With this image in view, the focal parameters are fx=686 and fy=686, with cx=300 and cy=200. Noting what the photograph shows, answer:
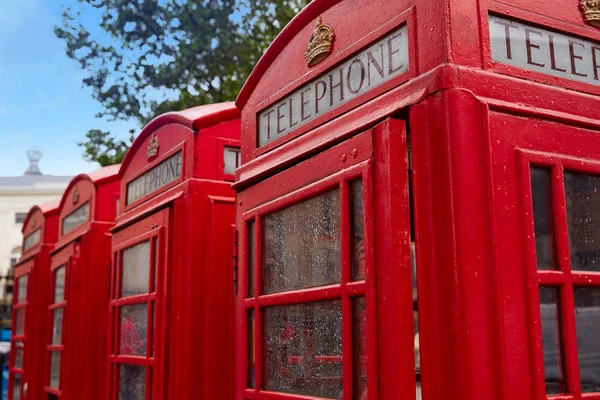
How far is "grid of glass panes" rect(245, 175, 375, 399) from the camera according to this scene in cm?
195

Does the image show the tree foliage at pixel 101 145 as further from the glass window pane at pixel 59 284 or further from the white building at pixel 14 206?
the white building at pixel 14 206

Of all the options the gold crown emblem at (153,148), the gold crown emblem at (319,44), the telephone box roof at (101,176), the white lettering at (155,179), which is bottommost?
the white lettering at (155,179)

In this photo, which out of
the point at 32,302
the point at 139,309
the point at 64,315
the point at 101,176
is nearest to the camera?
the point at 139,309

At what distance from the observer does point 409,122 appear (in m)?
1.89

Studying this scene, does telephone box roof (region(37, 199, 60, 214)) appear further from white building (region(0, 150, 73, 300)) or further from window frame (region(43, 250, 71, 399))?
white building (region(0, 150, 73, 300))

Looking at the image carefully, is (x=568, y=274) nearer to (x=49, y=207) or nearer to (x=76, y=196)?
(x=76, y=196)

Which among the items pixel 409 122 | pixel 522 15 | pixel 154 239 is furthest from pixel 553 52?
pixel 154 239

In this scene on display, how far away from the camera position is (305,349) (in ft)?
7.29

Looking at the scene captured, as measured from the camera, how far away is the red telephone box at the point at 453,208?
1685mm

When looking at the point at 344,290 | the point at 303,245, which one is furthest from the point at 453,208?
the point at 303,245

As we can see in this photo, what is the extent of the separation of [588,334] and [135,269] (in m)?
2.59

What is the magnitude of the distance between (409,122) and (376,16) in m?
0.43

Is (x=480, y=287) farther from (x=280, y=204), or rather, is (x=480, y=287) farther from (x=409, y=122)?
(x=280, y=204)

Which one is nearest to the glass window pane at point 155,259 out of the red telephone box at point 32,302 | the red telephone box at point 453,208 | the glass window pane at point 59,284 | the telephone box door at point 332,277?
the telephone box door at point 332,277
